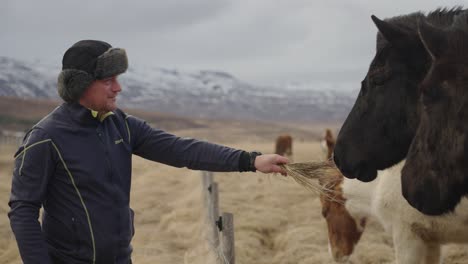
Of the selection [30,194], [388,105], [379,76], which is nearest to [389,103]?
[388,105]

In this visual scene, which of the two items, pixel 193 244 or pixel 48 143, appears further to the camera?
pixel 193 244

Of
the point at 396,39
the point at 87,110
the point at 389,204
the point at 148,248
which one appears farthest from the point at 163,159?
the point at 148,248

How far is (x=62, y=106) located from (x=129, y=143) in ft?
1.62

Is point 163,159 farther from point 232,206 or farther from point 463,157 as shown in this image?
point 232,206

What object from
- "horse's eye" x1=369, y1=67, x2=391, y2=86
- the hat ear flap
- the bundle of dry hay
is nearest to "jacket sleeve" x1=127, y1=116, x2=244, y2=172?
the bundle of dry hay

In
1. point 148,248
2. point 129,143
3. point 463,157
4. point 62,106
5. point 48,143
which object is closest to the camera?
point 463,157

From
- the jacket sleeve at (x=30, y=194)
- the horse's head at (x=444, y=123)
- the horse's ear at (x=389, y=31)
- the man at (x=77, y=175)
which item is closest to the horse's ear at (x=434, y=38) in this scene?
the horse's head at (x=444, y=123)

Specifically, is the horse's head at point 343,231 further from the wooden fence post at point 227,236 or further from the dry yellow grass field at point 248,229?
the wooden fence post at point 227,236

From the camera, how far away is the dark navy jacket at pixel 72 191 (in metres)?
2.96

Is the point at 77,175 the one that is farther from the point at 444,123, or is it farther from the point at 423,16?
the point at 423,16

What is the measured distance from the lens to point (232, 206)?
12.0 meters

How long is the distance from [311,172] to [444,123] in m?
1.54

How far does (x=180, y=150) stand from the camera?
3.74 meters

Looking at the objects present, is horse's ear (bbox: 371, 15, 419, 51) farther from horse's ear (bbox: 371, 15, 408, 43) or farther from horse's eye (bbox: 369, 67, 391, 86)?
horse's eye (bbox: 369, 67, 391, 86)
